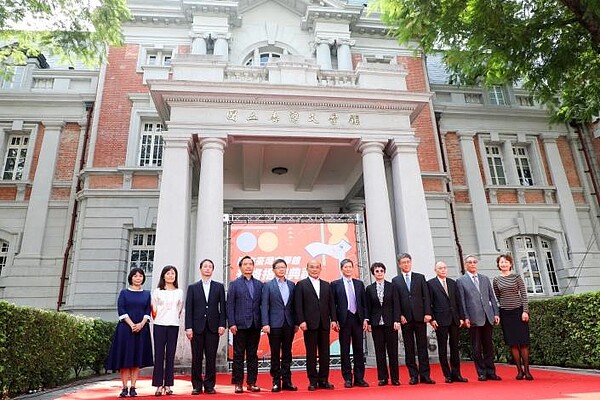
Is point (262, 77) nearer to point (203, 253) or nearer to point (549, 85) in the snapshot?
point (203, 253)

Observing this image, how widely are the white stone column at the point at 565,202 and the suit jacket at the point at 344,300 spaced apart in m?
11.6

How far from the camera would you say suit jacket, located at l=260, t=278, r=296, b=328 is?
566 centimetres

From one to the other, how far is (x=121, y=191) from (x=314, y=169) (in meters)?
5.90

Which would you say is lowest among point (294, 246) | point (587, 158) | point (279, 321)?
point (279, 321)

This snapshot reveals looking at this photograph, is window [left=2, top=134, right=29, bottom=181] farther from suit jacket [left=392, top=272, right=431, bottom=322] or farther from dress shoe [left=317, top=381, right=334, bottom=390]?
suit jacket [left=392, top=272, right=431, bottom=322]

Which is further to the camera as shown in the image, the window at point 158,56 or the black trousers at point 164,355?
the window at point 158,56

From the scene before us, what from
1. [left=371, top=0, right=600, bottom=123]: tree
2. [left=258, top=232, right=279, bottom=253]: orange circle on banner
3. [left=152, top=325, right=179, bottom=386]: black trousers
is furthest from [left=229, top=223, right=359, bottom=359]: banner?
[left=371, top=0, right=600, bottom=123]: tree

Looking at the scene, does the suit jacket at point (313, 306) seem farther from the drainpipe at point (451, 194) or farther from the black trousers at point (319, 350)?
the drainpipe at point (451, 194)

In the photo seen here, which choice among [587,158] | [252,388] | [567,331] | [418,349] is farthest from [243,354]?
[587,158]

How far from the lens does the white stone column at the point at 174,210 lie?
7.74 metres

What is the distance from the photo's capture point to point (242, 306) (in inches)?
223

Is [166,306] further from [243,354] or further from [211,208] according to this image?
[211,208]

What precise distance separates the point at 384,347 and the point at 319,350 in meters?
0.92

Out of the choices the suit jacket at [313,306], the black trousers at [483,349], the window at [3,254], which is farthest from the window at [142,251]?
the black trousers at [483,349]
